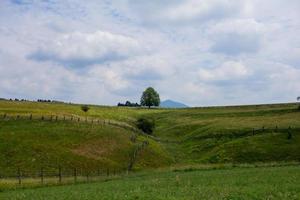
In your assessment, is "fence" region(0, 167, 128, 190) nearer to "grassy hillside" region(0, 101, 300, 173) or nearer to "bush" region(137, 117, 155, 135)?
"grassy hillside" region(0, 101, 300, 173)

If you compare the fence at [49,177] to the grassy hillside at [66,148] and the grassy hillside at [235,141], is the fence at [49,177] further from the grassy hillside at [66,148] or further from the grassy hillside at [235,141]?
the grassy hillside at [235,141]

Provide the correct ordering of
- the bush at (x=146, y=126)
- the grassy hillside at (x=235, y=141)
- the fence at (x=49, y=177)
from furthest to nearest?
the bush at (x=146, y=126)
the grassy hillside at (x=235, y=141)
the fence at (x=49, y=177)

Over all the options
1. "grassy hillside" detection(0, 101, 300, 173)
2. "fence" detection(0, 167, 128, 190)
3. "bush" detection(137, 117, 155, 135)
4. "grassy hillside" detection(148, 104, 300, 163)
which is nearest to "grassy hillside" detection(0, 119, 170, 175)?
"grassy hillside" detection(0, 101, 300, 173)

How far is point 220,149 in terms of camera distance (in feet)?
335

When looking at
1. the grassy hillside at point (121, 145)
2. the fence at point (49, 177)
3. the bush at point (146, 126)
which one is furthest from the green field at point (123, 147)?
the bush at point (146, 126)

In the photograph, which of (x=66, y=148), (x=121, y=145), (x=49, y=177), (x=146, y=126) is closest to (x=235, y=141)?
(x=121, y=145)

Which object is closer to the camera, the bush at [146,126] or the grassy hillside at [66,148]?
the grassy hillside at [66,148]

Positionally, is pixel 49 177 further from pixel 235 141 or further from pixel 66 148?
pixel 235 141

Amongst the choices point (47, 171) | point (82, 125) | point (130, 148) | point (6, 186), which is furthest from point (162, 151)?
point (6, 186)

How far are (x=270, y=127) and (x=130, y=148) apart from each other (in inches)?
1657

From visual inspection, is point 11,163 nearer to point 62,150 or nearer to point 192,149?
point 62,150

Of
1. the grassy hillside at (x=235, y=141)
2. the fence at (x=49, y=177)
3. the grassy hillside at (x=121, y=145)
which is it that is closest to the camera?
the fence at (x=49, y=177)

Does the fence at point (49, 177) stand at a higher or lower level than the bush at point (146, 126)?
lower

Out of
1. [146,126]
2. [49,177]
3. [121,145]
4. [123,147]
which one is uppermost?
[146,126]
